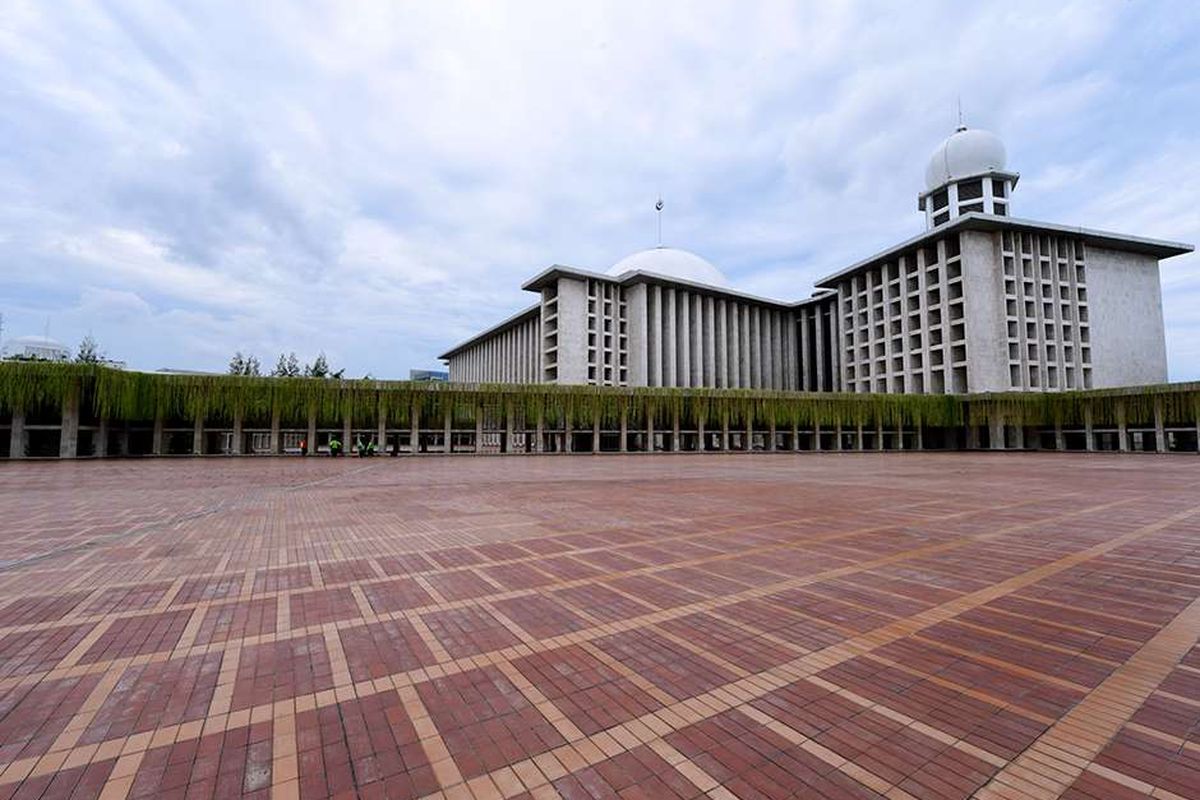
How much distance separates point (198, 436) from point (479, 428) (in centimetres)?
1347

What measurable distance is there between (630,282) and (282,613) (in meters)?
53.1

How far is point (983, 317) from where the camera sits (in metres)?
46.7

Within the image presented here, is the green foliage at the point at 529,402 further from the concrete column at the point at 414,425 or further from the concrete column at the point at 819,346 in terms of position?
the concrete column at the point at 819,346

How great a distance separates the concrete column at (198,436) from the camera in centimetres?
2672

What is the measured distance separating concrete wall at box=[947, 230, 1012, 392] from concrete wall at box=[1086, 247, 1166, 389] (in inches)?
406

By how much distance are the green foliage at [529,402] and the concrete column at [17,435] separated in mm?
556

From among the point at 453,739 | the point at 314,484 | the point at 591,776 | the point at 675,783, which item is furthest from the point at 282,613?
the point at 314,484

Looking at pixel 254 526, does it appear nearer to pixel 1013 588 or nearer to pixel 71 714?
pixel 71 714

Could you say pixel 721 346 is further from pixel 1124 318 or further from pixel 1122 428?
pixel 1124 318

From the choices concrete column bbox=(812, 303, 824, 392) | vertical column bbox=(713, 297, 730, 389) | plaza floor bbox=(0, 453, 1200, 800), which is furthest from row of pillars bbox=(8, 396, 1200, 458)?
plaza floor bbox=(0, 453, 1200, 800)

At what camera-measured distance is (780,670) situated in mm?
3102

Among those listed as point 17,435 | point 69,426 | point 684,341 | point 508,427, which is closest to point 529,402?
point 508,427

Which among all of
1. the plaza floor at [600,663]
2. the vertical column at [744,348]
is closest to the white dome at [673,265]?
the vertical column at [744,348]

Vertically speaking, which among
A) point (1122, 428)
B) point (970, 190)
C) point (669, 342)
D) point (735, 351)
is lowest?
point (1122, 428)
